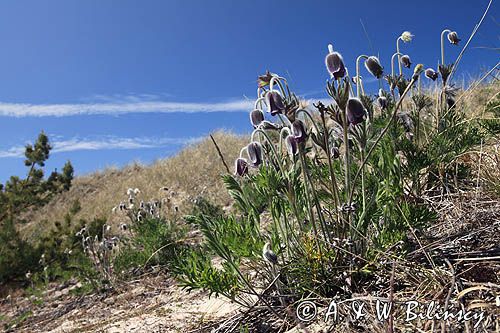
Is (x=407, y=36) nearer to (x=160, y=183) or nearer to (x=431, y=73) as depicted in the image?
(x=431, y=73)

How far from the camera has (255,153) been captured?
6.56ft

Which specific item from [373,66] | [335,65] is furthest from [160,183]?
[335,65]

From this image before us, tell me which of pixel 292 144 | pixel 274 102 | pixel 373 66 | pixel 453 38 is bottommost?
pixel 292 144

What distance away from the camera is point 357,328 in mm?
1537

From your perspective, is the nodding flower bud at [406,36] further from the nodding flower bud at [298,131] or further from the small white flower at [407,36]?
the nodding flower bud at [298,131]

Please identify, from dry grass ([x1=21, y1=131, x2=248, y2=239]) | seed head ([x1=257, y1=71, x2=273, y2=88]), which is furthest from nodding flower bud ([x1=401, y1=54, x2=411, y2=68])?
dry grass ([x1=21, y1=131, x2=248, y2=239])

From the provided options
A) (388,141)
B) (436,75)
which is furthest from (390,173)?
(436,75)

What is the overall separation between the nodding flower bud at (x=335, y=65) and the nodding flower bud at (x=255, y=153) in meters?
0.51

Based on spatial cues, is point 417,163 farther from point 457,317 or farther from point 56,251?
point 56,251

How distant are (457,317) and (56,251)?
6931 millimetres

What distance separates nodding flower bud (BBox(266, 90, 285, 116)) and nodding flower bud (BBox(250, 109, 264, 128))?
0.36 meters

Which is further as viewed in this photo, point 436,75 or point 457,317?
point 436,75

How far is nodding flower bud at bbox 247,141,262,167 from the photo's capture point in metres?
1.98

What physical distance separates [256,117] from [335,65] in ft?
1.92
